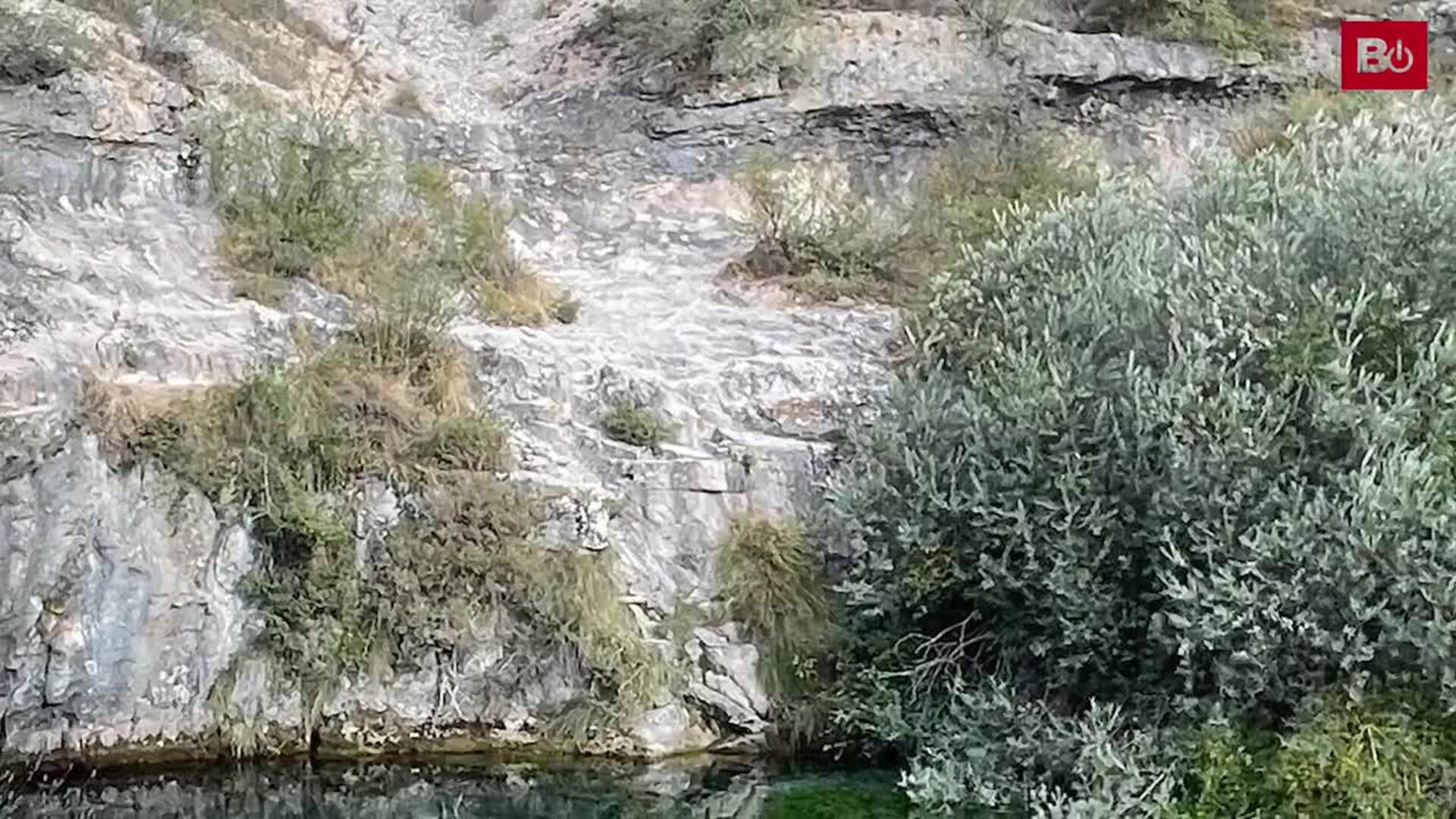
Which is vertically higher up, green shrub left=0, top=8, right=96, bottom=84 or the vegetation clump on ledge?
green shrub left=0, top=8, right=96, bottom=84

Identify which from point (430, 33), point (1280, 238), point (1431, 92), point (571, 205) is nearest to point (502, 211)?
point (571, 205)

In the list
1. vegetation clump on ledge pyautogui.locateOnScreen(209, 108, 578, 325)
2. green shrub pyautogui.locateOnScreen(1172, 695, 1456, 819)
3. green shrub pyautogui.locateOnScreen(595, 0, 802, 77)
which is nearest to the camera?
green shrub pyautogui.locateOnScreen(1172, 695, 1456, 819)

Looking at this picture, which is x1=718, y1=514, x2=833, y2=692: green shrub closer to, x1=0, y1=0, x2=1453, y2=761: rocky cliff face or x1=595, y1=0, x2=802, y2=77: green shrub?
x1=0, y1=0, x2=1453, y2=761: rocky cliff face

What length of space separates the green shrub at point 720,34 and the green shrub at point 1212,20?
3199 millimetres

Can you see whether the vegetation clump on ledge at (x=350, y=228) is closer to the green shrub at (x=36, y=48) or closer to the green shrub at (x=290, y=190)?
the green shrub at (x=290, y=190)

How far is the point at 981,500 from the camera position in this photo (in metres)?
6.53

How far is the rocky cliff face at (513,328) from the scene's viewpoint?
22.7 feet

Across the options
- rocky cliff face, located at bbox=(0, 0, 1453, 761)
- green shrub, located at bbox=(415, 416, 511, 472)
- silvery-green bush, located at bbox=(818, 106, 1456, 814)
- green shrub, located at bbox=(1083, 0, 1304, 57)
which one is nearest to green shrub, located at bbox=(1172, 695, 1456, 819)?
silvery-green bush, located at bbox=(818, 106, 1456, 814)

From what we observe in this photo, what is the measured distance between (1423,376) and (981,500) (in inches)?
80.0

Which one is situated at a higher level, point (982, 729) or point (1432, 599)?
point (1432, 599)

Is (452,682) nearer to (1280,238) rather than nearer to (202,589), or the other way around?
(202,589)

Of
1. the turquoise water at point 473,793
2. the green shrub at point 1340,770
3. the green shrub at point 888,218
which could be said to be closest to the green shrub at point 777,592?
the turquoise water at point 473,793

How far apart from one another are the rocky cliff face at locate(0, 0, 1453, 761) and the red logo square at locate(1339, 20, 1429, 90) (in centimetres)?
37

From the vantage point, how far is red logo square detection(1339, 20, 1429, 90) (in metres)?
12.3
